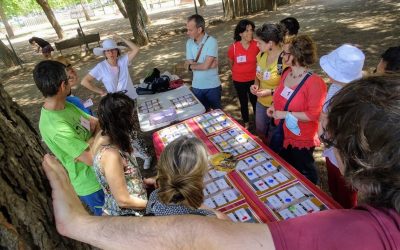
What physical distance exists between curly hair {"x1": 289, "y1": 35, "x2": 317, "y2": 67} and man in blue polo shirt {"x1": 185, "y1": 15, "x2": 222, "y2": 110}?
4.46ft

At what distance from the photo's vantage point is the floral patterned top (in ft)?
6.48

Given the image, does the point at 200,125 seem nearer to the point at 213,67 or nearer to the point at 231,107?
the point at 213,67

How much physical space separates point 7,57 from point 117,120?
13.1m

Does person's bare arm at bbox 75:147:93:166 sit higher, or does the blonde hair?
the blonde hair

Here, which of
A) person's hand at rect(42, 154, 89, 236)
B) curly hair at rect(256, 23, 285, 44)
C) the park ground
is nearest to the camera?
person's hand at rect(42, 154, 89, 236)

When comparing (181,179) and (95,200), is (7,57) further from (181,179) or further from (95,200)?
(181,179)

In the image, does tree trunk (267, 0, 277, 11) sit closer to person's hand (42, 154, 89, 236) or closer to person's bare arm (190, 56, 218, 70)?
person's bare arm (190, 56, 218, 70)

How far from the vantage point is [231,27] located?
1159cm

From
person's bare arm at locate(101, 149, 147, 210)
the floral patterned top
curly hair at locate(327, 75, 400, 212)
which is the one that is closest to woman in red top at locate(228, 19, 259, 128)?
→ the floral patterned top

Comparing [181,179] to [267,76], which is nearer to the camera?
[181,179]

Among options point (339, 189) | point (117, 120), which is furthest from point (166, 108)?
point (339, 189)

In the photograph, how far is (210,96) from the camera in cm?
408

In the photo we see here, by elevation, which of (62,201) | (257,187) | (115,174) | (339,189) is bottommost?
(339,189)

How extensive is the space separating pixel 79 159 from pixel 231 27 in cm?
1045
